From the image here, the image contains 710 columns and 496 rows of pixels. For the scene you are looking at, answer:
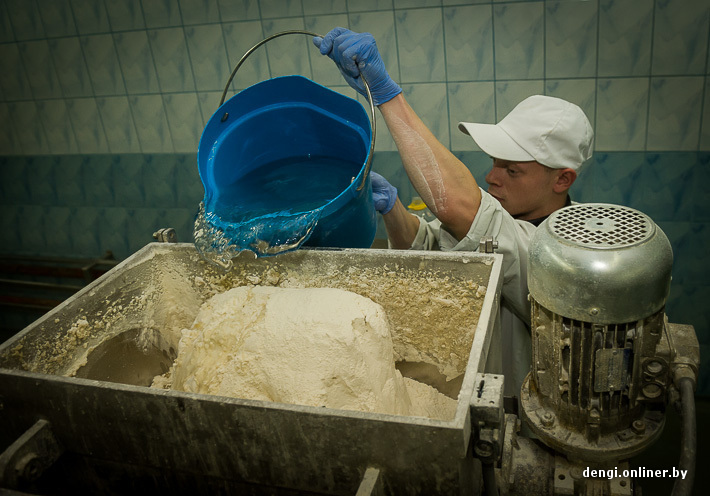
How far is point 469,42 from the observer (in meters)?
2.53

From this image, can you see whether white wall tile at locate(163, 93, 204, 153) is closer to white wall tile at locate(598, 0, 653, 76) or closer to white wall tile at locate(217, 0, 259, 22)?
white wall tile at locate(217, 0, 259, 22)

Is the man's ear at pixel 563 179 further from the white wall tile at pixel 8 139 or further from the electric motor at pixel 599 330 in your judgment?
the white wall tile at pixel 8 139

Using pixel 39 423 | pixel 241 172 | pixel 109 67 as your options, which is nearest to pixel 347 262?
pixel 241 172

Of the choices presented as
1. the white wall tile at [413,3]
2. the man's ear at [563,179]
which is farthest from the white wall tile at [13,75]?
the man's ear at [563,179]

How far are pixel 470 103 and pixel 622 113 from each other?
2.22 ft

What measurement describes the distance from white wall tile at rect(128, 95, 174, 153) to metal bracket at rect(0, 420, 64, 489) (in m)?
2.28

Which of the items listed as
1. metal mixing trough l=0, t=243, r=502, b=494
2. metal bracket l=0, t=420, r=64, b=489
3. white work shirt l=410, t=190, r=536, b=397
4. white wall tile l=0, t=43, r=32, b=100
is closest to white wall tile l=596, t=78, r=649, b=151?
white work shirt l=410, t=190, r=536, b=397

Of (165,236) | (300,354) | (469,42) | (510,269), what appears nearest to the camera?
(300,354)

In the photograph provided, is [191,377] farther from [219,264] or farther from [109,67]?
[109,67]

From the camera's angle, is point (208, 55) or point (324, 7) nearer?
point (324, 7)

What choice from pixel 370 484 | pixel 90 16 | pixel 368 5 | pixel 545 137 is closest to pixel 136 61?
pixel 90 16

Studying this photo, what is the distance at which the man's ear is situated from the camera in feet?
5.74

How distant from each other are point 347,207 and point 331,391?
46cm

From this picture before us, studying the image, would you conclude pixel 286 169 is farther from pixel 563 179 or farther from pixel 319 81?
pixel 319 81
